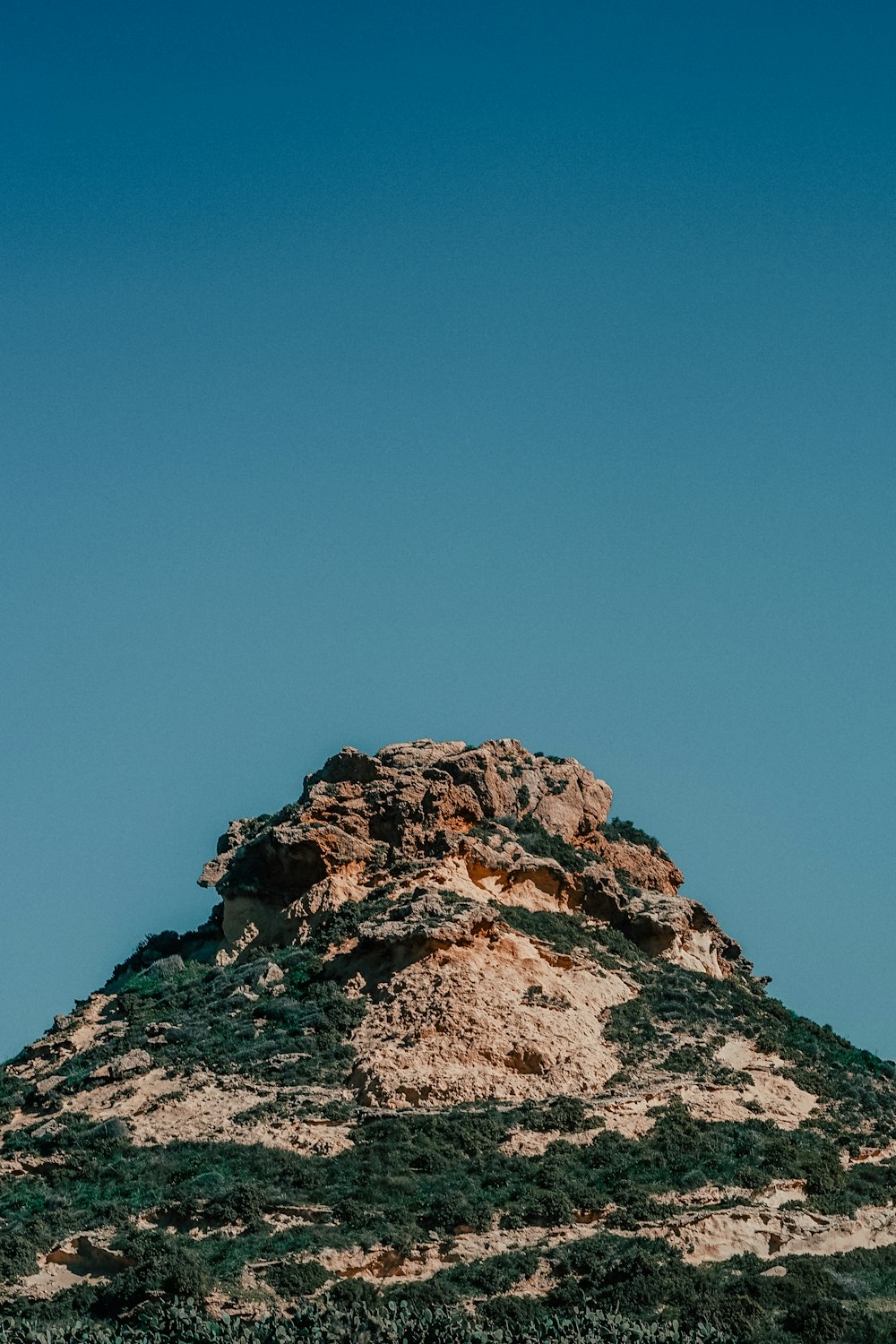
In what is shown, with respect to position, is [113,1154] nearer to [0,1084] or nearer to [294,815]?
[0,1084]

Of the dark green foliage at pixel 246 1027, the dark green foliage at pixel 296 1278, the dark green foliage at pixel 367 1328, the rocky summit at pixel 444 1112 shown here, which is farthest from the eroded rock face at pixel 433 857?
the dark green foliage at pixel 367 1328

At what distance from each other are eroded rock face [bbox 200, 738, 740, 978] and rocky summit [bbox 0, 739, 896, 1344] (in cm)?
11

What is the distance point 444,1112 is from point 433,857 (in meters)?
10.6

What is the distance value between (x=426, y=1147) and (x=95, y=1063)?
10679 mm

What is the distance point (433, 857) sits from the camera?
156 feet

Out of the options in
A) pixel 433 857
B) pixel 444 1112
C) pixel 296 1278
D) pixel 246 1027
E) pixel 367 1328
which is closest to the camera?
pixel 367 1328

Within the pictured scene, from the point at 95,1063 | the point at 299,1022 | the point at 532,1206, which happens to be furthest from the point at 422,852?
the point at 532,1206

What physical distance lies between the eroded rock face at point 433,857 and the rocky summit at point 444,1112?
0.11 metres

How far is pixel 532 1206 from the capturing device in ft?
113

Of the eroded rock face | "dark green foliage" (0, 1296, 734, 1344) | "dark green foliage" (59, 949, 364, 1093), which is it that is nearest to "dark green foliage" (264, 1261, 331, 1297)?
"dark green foliage" (0, 1296, 734, 1344)

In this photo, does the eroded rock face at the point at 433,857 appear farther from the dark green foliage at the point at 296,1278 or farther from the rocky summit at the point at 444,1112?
the dark green foliage at the point at 296,1278

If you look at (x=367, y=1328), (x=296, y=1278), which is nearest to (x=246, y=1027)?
(x=296, y=1278)

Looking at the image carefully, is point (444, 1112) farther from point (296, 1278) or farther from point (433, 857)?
point (433, 857)

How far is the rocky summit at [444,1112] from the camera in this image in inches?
1249
